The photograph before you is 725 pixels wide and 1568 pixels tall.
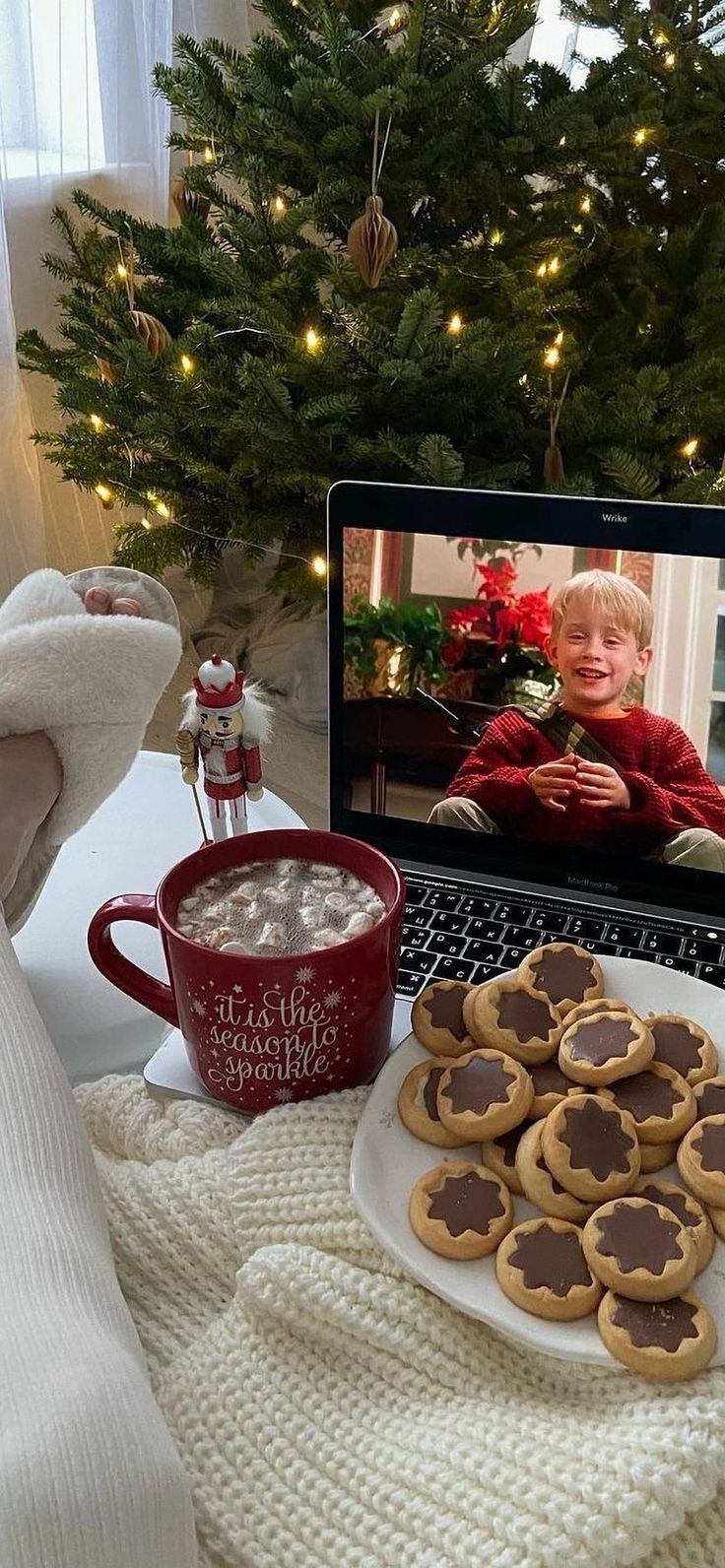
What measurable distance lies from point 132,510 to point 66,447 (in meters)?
0.55

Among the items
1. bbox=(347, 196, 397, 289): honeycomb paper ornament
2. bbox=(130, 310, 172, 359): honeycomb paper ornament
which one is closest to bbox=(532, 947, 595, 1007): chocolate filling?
bbox=(347, 196, 397, 289): honeycomb paper ornament

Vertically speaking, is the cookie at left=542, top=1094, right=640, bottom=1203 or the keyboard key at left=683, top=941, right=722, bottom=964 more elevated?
the cookie at left=542, top=1094, right=640, bottom=1203

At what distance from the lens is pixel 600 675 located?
26.2 inches

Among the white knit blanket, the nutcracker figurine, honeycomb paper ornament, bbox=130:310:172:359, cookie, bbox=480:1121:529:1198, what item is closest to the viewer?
the white knit blanket

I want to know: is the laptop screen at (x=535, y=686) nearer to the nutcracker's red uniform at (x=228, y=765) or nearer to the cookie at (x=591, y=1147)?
the nutcracker's red uniform at (x=228, y=765)

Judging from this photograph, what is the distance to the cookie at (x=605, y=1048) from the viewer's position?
45 centimetres

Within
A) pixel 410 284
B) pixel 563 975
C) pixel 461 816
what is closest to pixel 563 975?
pixel 563 975

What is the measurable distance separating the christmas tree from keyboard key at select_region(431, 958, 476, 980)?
2.23 ft

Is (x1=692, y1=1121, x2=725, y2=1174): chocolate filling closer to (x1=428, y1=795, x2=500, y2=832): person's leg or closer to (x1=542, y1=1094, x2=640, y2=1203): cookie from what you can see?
(x1=542, y1=1094, x2=640, y2=1203): cookie

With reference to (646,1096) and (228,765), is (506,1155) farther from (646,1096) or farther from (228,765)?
(228,765)

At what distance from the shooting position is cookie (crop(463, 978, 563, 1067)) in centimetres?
47

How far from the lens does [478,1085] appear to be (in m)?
0.45

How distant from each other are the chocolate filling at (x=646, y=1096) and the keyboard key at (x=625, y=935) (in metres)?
0.20

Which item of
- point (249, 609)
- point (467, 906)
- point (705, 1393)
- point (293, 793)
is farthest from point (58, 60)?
point (705, 1393)
